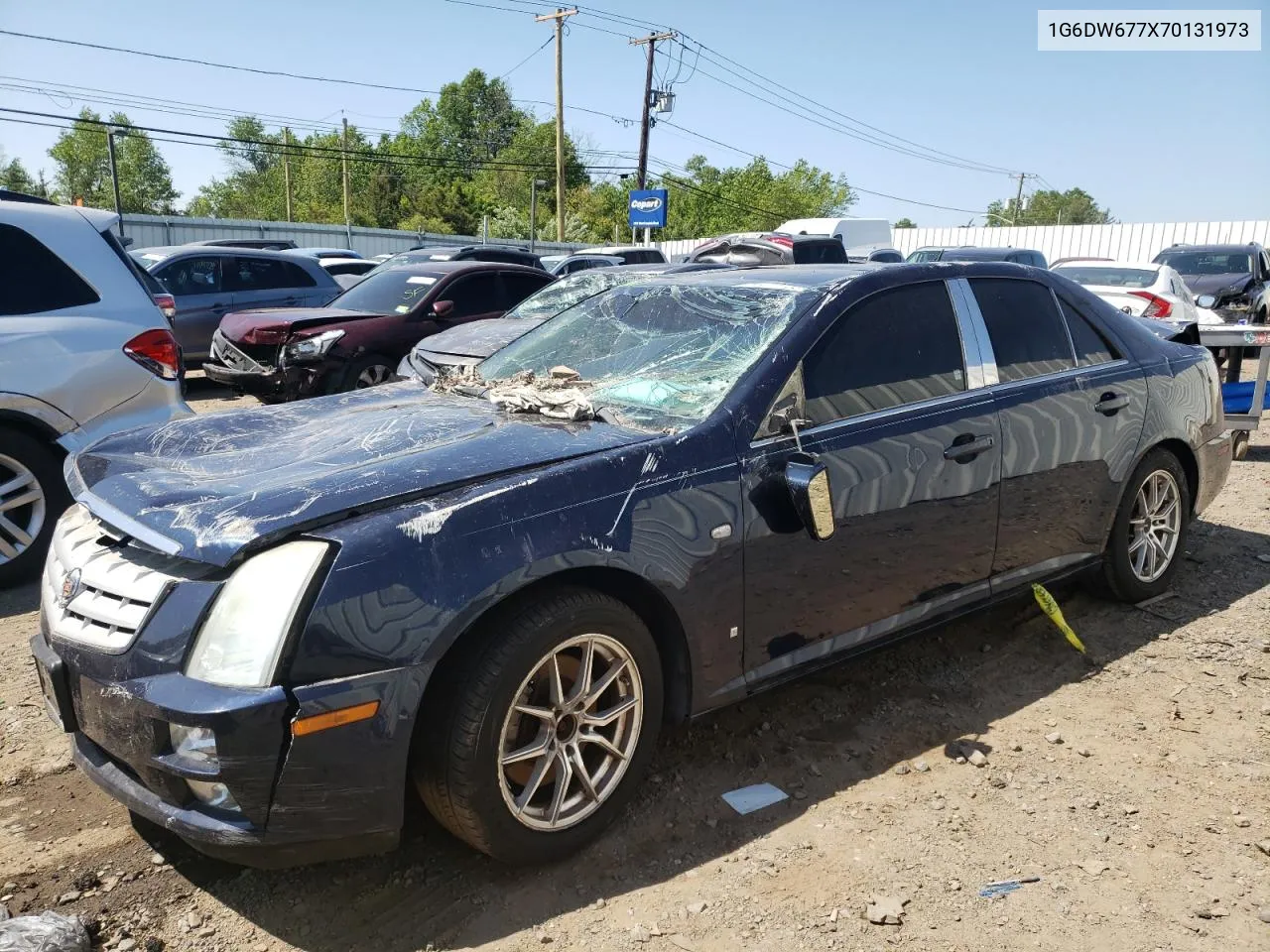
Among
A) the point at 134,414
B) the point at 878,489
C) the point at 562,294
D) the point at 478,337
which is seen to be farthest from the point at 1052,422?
the point at 562,294

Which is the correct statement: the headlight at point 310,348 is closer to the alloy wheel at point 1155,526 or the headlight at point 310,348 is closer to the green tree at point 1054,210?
the alloy wheel at point 1155,526

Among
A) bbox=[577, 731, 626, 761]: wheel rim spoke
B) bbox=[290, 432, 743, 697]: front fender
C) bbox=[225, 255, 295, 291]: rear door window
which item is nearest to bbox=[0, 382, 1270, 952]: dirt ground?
bbox=[577, 731, 626, 761]: wheel rim spoke

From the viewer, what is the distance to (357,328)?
9.24 metres

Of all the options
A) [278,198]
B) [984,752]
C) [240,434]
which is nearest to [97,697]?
[240,434]

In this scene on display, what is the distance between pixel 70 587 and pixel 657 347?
2013mm

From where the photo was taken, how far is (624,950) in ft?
7.91

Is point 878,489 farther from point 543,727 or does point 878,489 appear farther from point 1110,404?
point 1110,404

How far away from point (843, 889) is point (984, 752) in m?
1.01

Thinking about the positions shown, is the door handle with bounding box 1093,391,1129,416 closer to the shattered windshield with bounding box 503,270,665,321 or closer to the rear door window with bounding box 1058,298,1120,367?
the rear door window with bounding box 1058,298,1120,367

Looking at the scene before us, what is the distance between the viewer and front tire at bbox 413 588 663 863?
95.3 inches

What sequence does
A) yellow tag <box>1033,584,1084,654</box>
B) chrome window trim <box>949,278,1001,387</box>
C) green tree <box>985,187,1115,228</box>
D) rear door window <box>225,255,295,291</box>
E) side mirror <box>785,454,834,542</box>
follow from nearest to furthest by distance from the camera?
1. side mirror <box>785,454,834,542</box>
2. chrome window trim <box>949,278,1001,387</box>
3. yellow tag <box>1033,584,1084,654</box>
4. rear door window <box>225,255,295,291</box>
5. green tree <box>985,187,1115,228</box>

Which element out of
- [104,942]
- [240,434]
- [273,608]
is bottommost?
[104,942]

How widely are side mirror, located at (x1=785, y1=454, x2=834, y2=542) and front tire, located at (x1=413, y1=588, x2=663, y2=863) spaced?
2.04ft

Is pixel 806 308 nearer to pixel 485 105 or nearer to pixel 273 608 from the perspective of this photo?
pixel 273 608
